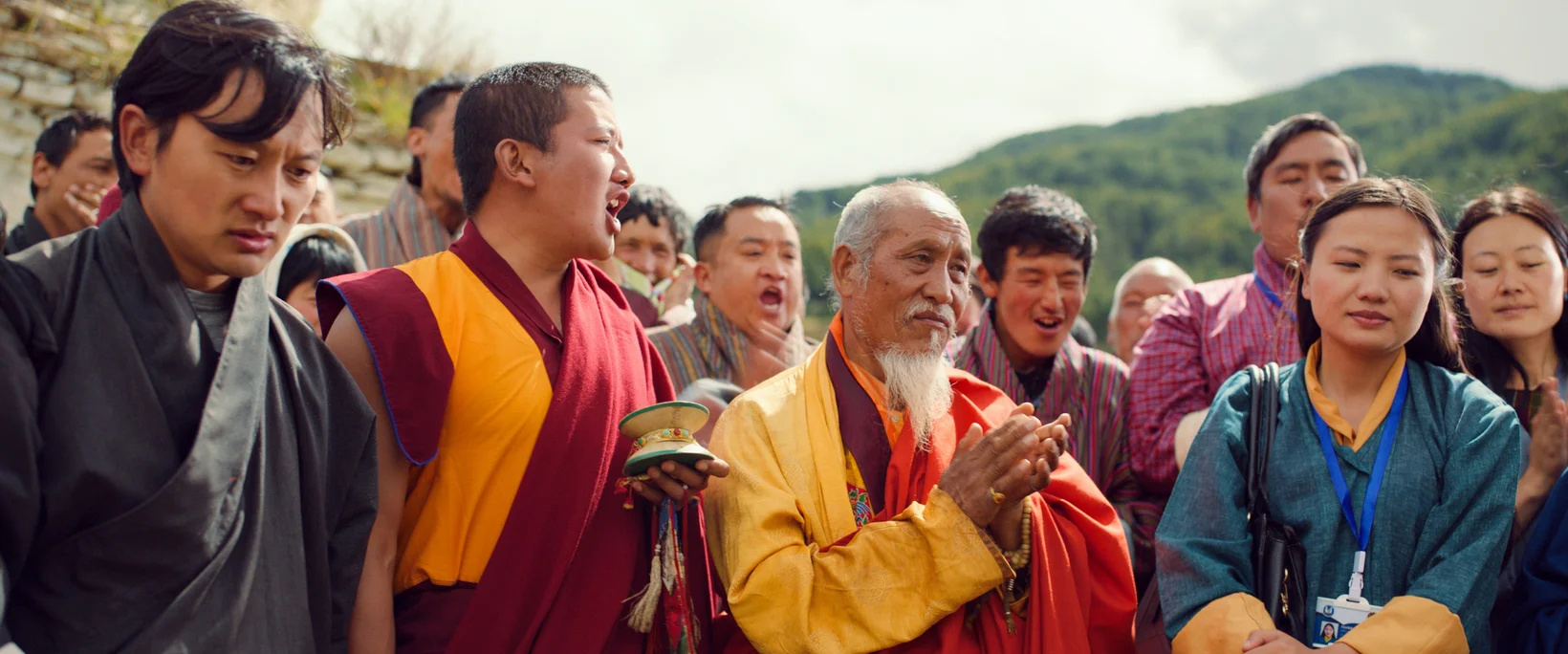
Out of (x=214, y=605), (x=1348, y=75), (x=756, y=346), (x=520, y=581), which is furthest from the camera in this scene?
(x=1348, y=75)

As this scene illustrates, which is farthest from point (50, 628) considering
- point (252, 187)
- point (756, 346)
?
point (756, 346)

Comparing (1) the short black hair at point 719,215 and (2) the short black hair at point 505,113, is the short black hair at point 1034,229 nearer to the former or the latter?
(1) the short black hair at point 719,215

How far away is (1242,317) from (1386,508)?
52.9 inches

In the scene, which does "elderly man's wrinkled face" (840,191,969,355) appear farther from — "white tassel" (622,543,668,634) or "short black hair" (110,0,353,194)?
"short black hair" (110,0,353,194)

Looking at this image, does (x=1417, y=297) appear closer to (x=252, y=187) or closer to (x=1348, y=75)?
(x=252, y=187)

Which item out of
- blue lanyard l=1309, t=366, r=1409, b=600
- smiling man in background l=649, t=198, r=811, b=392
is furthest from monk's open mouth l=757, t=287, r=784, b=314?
blue lanyard l=1309, t=366, r=1409, b=600

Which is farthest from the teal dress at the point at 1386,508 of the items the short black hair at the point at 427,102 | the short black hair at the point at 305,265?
the short black hair at the point at 427,102

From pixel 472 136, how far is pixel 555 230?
359 millimetres

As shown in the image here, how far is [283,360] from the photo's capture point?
2492 mm

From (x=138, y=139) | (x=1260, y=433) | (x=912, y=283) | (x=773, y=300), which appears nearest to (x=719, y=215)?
(x=773, y=300)

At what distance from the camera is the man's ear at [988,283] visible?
461 cm

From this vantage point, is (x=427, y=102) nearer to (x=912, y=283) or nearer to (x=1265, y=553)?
(x=912, y=283)

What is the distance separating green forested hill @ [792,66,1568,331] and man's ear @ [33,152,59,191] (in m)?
23.3

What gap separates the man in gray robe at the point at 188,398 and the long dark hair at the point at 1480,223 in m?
3.35
